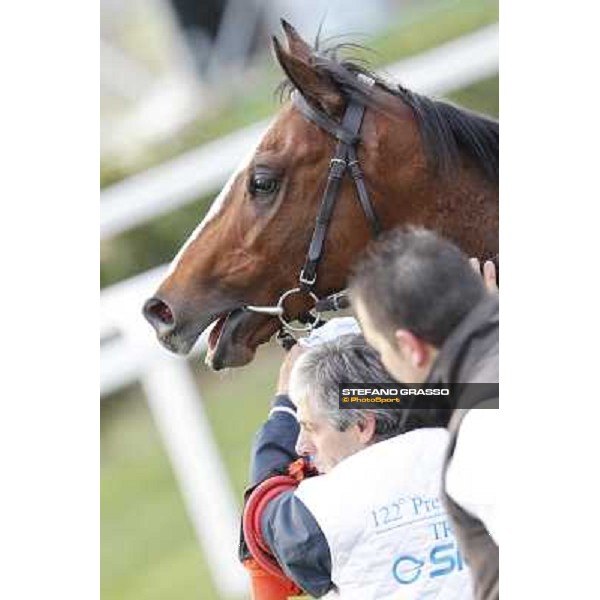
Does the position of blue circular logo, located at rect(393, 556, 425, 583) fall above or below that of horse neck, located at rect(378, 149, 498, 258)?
below

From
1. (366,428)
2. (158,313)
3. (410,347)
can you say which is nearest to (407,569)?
(366,428)

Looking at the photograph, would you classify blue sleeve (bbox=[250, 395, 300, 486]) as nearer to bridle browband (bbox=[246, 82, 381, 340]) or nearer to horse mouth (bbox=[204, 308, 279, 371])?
horse mouth (bbox=[204, 308, 279, 371])

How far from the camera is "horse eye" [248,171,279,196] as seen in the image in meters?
2.58

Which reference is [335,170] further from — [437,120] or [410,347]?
[410,347]

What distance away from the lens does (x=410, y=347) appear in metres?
2.16

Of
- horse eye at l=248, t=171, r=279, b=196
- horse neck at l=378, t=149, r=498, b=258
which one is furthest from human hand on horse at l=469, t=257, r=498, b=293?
horse eye at l=248, t=171, r=279, b=196

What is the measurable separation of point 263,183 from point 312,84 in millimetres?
198

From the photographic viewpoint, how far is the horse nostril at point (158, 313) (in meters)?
2.62

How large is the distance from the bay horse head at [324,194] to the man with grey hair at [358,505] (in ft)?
0.60

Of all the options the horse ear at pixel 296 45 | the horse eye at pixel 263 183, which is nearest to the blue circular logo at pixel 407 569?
the horse eye at pixel 263 183

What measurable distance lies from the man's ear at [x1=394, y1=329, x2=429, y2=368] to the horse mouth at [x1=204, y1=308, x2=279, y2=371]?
1.75 feet

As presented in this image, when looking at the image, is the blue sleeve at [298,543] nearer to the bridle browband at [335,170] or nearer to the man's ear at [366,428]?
the man's ear at [366,428]
